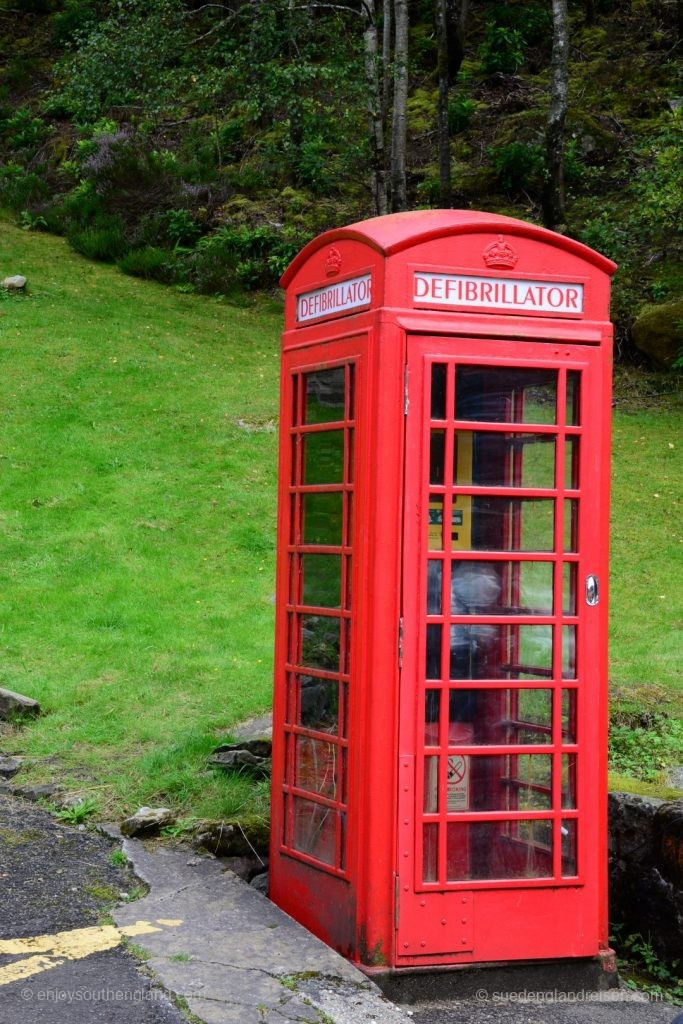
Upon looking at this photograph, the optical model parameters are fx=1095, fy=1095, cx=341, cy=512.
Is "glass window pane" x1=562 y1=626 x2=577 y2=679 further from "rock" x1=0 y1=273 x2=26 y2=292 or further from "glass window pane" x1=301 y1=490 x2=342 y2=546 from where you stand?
"rock" x1=0 y1=273 x2=26 y2=292

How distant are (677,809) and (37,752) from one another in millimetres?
3791

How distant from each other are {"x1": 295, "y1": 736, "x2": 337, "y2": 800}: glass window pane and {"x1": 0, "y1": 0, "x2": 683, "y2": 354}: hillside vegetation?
12.6 metres

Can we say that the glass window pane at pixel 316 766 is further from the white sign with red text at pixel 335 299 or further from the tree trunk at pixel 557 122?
the tree trunk at pixel 557 122

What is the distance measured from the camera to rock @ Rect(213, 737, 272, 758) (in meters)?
6.16

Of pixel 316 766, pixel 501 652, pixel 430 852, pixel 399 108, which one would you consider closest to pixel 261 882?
pixel 316 766

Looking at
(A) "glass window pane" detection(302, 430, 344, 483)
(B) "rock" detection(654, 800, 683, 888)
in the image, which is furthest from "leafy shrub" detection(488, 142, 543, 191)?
(B) "rock" detection(654, 800, 683, 888)

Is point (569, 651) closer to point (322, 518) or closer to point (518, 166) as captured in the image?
point (322, 518)

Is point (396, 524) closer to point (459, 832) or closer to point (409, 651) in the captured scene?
point (409, 651)

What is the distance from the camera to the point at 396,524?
4.07 meters

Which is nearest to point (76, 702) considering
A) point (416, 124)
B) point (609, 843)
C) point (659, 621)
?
point (609, 843)

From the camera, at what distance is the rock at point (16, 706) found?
7.18m

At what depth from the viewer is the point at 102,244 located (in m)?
20.8

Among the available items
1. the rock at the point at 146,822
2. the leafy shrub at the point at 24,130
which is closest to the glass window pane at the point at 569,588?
the rock at the point at 146,822

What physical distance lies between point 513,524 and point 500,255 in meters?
1.04
